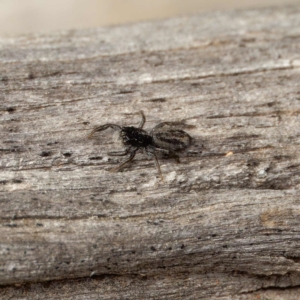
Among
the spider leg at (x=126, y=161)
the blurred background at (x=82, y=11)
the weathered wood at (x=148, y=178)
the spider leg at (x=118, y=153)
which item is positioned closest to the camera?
the weathered wood at (x=148, y=178)

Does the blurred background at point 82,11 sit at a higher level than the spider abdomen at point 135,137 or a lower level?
higher

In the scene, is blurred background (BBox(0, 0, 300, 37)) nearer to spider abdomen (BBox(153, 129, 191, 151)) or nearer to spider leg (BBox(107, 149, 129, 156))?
spider abdomen (BBox(153, 129, 191, 151))

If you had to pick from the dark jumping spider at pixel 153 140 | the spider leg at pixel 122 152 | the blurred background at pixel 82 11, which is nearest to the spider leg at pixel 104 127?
the dark jumping spider at pixel 153 140

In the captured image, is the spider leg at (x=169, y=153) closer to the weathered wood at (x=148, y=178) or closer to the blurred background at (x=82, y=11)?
the weathered wood at (x=148, y=178)

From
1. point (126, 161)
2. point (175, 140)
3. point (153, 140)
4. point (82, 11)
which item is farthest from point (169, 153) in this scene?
point (82, 11)

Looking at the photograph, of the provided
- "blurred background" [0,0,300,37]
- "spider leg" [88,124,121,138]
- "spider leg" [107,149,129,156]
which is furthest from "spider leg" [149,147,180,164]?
"blurred background" [0,0,300,37]

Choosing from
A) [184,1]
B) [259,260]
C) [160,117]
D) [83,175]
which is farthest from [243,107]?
[184,1]

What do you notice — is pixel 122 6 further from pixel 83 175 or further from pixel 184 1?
pixel 83 175
